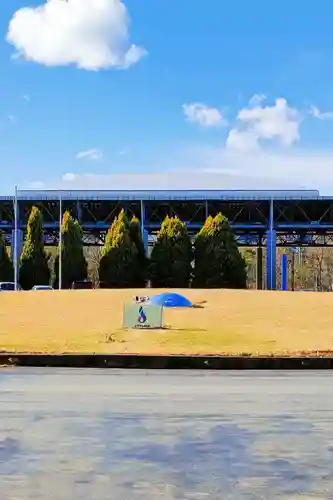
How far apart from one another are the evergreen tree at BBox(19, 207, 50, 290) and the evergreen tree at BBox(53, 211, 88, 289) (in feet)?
5.78

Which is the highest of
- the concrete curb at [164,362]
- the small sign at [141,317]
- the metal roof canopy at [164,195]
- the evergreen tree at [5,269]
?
the metal roof canopy at [164,195]

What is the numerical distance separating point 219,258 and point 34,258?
47.8ft

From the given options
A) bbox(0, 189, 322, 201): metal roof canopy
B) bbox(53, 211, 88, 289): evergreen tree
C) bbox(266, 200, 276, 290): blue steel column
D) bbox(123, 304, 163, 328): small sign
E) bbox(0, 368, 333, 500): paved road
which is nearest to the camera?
bbox(0, 368, 333, 500): paved road

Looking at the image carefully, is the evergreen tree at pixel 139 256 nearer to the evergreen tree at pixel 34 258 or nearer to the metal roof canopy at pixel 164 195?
the evergreen tree at pixel 34 258

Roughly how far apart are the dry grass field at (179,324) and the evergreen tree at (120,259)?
20.1 feet

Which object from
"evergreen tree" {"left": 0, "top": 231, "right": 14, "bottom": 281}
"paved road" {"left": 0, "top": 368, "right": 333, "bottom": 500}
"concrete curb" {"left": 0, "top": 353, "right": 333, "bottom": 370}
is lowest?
"concrete curb" {"left": 0, "top": 353, "right": 333, "bottom": 370}

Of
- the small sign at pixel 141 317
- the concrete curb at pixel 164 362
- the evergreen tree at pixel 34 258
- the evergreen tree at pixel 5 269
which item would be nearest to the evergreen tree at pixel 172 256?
the evergreen tree at pixel 34 258

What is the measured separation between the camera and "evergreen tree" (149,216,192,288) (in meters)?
53.4

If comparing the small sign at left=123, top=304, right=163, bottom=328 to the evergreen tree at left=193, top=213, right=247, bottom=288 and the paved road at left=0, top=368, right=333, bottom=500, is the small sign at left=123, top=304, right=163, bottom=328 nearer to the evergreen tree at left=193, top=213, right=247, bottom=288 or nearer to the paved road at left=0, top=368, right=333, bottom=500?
the paved road at left=0, top=368, right=333, bottom=500

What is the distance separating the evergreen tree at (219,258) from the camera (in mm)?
53000

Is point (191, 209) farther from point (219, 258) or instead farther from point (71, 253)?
point (71, 253)

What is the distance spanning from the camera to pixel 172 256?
176 feet

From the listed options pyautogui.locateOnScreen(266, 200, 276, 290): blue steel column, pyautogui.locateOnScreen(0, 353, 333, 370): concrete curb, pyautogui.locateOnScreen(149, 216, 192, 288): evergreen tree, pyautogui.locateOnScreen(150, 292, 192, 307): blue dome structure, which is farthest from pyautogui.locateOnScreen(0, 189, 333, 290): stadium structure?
pyautogui.locateOnScreen(0, 353, 333, 370): concrete curb

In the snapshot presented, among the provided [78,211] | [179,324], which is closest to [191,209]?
[78,211]
